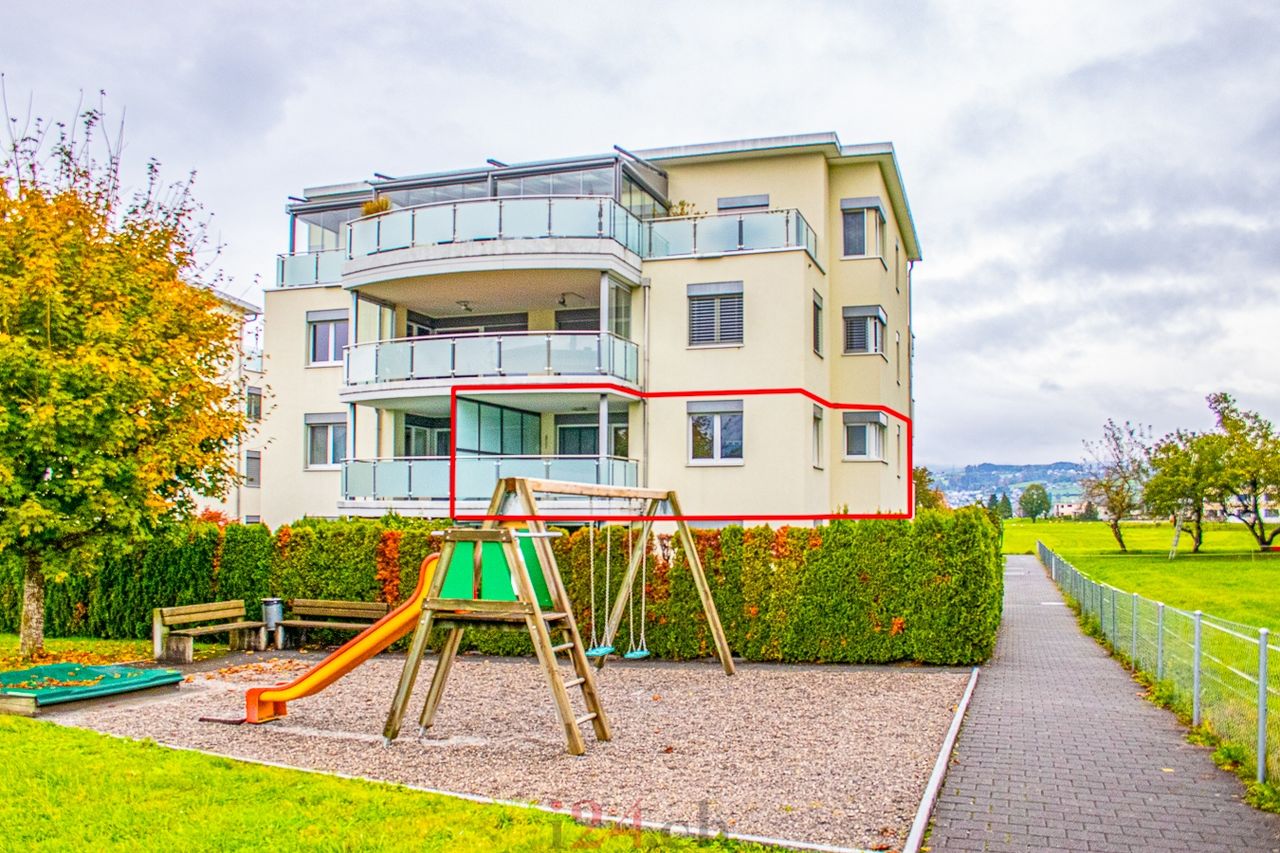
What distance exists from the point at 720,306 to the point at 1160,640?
48.8ft

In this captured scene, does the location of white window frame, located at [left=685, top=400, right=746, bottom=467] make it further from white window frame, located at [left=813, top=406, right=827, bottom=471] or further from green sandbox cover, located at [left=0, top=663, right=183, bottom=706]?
green sandbox cover, located at [left=0, top=663, right=183, bottom=706]

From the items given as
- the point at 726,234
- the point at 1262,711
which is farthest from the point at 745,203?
the point at 1262,711

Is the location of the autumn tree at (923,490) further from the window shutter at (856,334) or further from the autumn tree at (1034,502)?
the autumn tree at (1034,502)

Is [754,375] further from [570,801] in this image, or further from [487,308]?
[570,801]

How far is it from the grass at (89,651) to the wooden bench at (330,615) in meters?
1.17

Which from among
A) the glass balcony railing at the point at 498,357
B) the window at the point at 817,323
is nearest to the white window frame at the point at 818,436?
the window at the point at 817,323

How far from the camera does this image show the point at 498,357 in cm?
2581

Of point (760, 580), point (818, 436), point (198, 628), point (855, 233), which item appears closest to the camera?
point (760, 580)

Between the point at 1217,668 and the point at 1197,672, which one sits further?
the point at 1197,672

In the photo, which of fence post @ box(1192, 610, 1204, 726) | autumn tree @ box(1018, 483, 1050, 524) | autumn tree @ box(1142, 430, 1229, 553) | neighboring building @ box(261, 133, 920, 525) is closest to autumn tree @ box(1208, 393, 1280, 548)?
autumn tree @ box(1142, 430, 1229, 553)

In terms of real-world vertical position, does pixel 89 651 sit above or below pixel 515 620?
below

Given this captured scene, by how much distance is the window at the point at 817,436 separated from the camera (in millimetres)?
27703

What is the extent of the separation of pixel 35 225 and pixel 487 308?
1513 centimetres

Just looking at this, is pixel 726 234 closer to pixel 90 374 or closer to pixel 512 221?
pixel 512 221
